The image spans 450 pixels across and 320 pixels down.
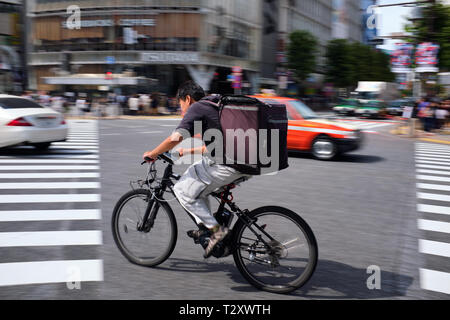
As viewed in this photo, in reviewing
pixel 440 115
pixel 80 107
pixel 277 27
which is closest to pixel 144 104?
pixel 80 107

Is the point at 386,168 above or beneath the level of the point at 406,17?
beneath

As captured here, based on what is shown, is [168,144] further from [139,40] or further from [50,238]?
[139,40]

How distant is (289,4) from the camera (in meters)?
67.8

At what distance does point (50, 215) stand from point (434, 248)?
478 cm

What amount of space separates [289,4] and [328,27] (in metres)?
22.4

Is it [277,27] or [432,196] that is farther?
[277,27]

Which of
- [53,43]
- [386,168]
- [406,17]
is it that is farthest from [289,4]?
[386,168]

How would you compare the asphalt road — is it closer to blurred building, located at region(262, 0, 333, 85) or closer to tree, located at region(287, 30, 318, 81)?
blurred building, located at region(262, 0, 333, 85)

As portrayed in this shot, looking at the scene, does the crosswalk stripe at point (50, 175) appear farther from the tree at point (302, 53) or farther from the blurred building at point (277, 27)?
the tree at point (302, 53)

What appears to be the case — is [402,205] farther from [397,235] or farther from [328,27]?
[328,27]

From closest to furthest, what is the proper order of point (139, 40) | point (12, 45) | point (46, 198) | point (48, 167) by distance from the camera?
point (46, 198) → point (48, 167) → point (139, 40) → point (12, 45)

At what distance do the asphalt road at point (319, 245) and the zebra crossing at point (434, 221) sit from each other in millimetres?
96

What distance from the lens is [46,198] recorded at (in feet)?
24.5

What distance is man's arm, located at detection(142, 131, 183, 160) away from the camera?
3.91m
